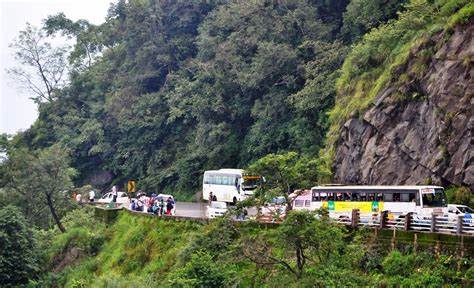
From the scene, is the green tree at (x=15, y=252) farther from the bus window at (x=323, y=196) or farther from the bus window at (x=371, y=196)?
the bus window at (x=371, y=196)

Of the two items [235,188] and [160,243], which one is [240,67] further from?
[160,243]

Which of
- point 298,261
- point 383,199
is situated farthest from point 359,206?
point 298,261

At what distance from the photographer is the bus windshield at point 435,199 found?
2914 centimetres

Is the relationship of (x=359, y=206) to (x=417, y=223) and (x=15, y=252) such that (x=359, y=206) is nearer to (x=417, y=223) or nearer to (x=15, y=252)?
(x=417, y=223)

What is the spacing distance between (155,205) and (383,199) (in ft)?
51.1

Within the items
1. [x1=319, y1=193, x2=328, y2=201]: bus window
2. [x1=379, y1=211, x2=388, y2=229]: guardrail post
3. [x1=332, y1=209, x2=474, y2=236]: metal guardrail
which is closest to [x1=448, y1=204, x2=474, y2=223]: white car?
[x1=332, y1=209, x2=474, y2=236]: metal guardrail

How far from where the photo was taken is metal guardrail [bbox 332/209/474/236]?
22.8 metres

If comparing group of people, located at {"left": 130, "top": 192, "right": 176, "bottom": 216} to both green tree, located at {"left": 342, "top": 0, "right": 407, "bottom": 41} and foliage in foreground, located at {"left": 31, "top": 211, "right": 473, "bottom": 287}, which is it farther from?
green tree, located at {"left": 342, "top": 0, "right": 407, "bottom": 41}

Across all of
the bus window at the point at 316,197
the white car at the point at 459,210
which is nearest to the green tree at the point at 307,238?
the white car at the point at 459,210

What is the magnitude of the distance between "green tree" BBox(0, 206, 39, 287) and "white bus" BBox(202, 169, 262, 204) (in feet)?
43.9

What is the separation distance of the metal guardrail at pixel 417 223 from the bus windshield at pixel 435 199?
9.07 ft

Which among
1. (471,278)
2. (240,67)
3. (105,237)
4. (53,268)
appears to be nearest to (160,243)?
(105,237)

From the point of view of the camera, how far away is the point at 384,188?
30.8 metres

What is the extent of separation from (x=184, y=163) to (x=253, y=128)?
808 cm
